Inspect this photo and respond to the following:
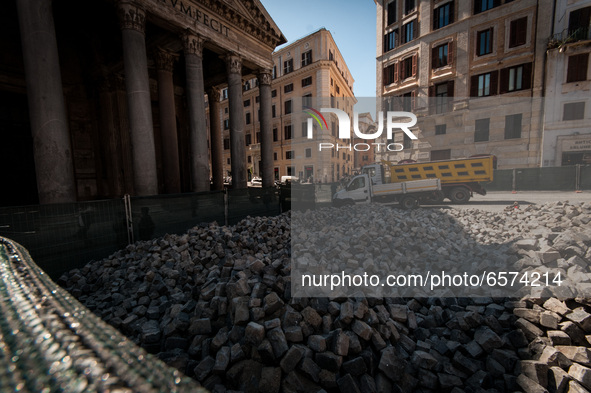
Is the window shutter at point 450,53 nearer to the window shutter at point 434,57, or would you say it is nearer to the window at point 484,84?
the window shutter at point 434,57

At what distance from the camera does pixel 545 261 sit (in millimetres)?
4168

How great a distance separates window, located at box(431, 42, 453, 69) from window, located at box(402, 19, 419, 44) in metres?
2.60

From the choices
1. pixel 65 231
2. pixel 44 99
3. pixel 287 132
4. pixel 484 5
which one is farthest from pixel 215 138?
pixel 484 5

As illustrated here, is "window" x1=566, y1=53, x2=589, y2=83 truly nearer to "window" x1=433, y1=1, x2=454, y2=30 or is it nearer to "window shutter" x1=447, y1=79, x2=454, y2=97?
"window shutter" x1=447, y1=79, x2=454, y2=97

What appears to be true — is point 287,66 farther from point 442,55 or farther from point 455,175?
point 455,175

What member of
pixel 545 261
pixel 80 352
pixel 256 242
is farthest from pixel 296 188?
pixel 80 352

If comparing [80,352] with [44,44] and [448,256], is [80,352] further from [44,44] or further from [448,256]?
[44,44]

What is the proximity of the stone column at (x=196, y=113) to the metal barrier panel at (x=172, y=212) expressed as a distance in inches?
91.1

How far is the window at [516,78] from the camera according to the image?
60.5ft

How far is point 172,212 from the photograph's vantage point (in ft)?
24.0

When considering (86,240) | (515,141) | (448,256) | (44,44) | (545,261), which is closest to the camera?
(545,261)

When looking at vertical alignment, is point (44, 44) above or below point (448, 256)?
above

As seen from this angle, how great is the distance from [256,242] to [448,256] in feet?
14.5

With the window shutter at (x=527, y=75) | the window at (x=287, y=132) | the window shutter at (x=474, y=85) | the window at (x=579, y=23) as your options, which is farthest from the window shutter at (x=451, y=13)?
the window at (x=287, y=132)
